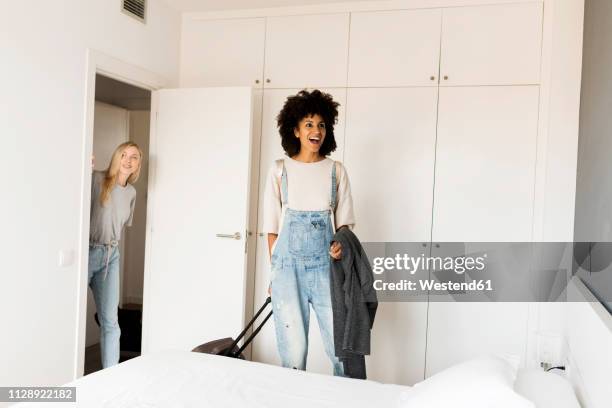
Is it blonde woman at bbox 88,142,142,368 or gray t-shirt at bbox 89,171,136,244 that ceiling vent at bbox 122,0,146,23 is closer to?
blonde woman at bbox 88,142,142,368

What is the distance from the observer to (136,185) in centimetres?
514

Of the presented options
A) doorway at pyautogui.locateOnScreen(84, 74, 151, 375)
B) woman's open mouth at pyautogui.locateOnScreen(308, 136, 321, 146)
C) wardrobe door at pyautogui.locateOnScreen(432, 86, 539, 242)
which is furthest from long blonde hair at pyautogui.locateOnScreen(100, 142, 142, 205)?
wardrobe door at pyautogui.locateOnScreen(432, 86, 539, 242)

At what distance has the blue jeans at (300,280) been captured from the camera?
2.38 metres

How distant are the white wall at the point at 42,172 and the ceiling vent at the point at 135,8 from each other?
127 millimetres

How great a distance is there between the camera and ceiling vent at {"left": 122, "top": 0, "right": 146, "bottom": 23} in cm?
290

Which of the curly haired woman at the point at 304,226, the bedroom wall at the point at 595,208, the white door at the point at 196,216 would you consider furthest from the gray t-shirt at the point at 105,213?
the bedroom wall at the point at 595,208

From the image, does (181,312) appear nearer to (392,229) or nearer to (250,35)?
(392,229)

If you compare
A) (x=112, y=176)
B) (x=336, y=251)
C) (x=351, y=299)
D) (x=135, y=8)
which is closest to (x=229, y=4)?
(x=135, y=8)

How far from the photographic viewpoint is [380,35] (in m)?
3.07

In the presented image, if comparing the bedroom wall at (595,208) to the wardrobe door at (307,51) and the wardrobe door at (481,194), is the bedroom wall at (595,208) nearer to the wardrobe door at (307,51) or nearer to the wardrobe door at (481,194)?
the wardrobe door at (481,194)

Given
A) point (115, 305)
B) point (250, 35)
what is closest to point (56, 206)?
point (115, 305)

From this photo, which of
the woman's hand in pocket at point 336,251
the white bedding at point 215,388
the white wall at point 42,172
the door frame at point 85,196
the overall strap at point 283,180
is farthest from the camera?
the door frame at point 85,196

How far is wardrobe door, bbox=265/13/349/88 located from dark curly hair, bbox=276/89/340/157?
641 mm

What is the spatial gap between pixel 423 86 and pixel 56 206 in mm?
2222
